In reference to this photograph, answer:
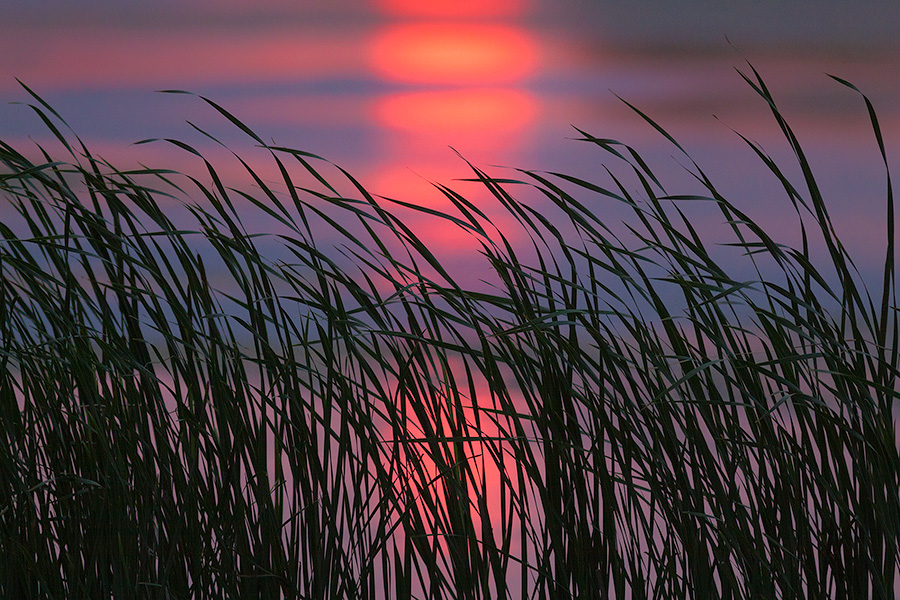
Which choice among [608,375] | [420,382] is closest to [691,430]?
[608,375]

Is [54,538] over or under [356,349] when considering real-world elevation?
under

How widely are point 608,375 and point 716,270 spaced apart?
174 millimetres

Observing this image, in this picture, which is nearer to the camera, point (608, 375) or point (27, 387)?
point (608, 375)

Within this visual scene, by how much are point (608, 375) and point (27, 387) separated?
760 mm

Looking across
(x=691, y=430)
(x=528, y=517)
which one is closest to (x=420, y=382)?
(x=528, y=517)

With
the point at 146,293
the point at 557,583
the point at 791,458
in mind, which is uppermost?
the point at 146,293

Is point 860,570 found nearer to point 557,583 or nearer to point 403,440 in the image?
point 557,583

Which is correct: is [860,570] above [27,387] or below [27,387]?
below

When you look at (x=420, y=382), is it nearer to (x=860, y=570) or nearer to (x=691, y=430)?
(x=691, y=430)

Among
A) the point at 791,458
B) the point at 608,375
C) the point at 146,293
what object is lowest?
the point at 791,458

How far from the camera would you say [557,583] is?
1019 mm

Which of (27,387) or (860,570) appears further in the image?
(27,387)

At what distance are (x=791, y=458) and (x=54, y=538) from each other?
90cm

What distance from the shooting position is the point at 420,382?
1.05 metres
